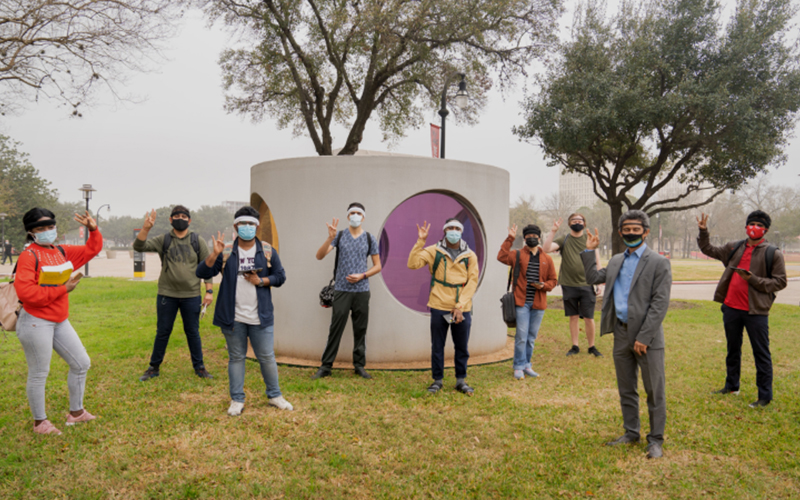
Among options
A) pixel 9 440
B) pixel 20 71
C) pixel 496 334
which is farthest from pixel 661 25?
pixel 20 71

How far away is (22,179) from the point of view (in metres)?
46.7

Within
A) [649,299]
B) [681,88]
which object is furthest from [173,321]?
[681,88]

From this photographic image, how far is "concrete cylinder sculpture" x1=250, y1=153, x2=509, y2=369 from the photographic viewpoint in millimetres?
6746

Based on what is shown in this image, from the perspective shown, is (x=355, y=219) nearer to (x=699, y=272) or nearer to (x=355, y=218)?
(x=355, y=218)

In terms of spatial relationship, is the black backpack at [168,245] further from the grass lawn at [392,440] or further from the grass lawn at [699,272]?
the grass lawn at [699,272]

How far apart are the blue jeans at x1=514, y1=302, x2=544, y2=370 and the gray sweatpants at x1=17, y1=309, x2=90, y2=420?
15.3 ft

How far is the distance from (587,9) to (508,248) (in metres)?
10.5

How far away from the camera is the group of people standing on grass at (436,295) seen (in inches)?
157

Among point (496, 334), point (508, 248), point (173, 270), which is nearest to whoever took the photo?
point (173, 270)

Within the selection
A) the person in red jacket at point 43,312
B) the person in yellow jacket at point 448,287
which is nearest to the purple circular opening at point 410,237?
the person in yellow jacket at point 448,287

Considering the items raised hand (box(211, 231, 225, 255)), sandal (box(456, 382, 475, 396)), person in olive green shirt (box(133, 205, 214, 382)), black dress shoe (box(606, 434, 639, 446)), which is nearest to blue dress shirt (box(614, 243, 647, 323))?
black dress shoe (box(606, 434, 639, 446))

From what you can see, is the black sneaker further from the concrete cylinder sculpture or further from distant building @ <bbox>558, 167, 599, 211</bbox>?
distant building @ <bbox>558, 167, 599, 211</bbox>

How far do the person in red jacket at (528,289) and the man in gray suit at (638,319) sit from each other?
1986 mm

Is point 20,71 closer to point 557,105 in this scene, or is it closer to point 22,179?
point 557,105
